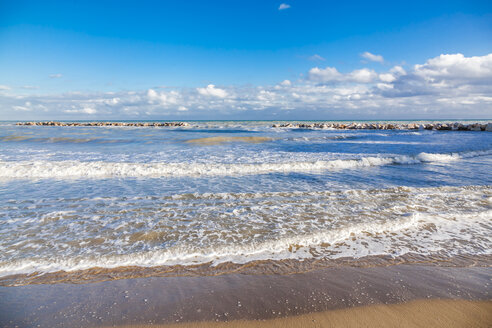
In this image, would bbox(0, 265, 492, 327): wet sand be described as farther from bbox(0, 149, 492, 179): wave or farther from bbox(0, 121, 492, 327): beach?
bbox(0, 149, 492, 179): wave

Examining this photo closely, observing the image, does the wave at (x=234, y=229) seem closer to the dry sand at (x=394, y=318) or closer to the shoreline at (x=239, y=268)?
the shoreline at (x=239, y=268)

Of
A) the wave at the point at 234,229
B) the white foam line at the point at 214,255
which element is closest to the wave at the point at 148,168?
the wave at the point at 234,229

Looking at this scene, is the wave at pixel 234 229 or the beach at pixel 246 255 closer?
the beach at pixel 246 255

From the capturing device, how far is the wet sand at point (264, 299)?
8.36 ft

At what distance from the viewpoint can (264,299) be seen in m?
2.81

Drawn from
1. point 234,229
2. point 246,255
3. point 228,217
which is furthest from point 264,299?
point 228,217

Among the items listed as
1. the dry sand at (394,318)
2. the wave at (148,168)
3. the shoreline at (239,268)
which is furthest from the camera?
the wave at (148,168)

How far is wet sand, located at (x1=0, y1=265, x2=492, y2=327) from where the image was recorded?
255cm

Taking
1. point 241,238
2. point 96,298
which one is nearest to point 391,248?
point 241,238

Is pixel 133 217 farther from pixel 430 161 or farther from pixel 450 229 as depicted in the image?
pixel 430 161

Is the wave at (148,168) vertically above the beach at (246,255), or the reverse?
the wave at (148,168)

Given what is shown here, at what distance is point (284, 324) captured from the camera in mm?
2471

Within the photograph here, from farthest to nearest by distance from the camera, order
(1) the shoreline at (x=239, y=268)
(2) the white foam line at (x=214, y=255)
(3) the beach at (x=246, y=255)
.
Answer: (2) the white foam line at (x=214, y=255) → (1) the shoreline at (x=239, y=268) → (3) the beach at (x=246, y=255)

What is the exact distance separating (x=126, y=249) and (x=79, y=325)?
5.00 feet
